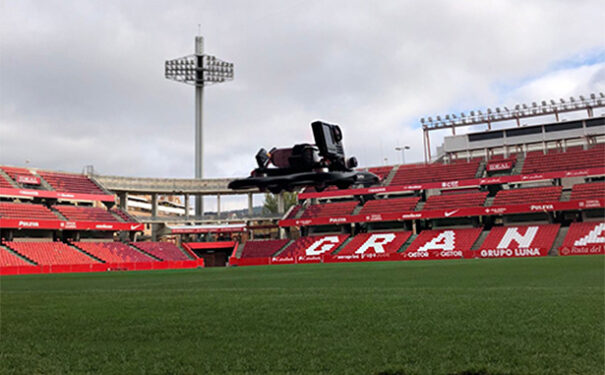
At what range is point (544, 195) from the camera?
56031mm

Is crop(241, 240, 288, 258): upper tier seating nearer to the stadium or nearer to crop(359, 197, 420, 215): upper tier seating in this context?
the stadium

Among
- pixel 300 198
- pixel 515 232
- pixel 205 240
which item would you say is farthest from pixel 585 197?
pixel 205 240

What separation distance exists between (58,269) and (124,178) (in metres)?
29.9

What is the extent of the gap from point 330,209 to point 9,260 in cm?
3705

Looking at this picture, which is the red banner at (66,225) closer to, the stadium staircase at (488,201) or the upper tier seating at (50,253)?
the upper tier seating at (50,253)

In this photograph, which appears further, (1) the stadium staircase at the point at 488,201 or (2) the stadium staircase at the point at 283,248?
(2) the stadium staircase at the point at 283,248

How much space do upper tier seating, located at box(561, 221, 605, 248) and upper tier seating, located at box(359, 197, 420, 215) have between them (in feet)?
58.5

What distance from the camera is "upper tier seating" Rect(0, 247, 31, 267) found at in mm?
46150

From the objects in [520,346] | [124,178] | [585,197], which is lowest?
[520,346]

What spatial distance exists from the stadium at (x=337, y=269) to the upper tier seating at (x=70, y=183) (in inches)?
12.2

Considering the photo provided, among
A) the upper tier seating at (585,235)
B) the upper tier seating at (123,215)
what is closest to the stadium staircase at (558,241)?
the upper tier seating at (585,235)

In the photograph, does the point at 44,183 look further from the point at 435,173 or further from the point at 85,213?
the point at 435,173

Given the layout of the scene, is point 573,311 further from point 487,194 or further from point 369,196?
point 369,196

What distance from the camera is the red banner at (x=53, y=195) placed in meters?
57.5
